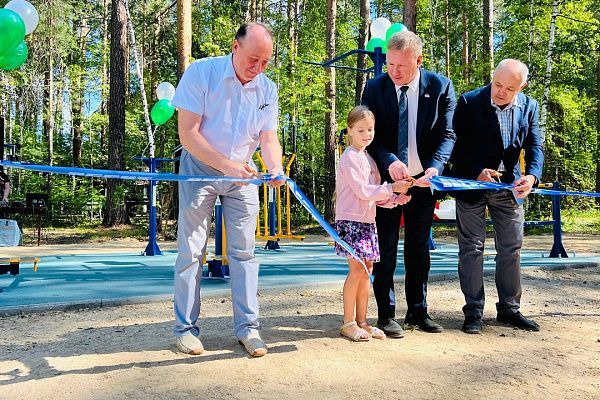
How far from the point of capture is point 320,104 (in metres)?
19.0

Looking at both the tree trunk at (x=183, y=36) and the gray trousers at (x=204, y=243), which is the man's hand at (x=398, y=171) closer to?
the gray trousers at (x=204, y=243)

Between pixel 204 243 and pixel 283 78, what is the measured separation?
53.2 feet

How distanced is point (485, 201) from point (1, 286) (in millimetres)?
4361

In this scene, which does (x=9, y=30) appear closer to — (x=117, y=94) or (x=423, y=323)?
(x=423, y=323)

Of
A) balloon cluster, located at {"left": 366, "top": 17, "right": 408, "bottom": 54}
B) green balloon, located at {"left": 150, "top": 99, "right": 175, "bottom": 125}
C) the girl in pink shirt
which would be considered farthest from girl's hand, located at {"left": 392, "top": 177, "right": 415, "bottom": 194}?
green balloon, located at {"left": 150, "top": 99, "right": 175, "bottom": 125}

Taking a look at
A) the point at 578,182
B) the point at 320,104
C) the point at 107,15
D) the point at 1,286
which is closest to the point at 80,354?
the point at 1,286

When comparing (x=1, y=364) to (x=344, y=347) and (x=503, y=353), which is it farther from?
(x=503, y=353)

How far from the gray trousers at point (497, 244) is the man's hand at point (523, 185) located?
0.09 meters

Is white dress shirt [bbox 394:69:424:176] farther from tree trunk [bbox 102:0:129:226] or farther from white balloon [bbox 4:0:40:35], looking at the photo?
tree trunk [bbox 102:0:129:226]

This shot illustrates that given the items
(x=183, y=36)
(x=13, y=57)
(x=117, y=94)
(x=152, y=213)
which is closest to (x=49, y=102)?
(x=117, y=94)

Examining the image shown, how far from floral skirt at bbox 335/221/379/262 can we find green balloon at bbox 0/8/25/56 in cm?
523

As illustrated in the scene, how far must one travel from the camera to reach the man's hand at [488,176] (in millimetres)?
3492

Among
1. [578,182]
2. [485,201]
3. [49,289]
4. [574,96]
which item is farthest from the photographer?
[578,182]

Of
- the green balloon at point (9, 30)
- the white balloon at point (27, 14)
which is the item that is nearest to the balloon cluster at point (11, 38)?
the green balloon at point (9, 30)
